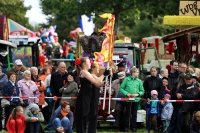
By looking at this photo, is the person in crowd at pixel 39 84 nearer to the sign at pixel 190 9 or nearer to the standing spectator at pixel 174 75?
the standing spectator at pixel 174 75

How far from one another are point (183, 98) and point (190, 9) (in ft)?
34.1

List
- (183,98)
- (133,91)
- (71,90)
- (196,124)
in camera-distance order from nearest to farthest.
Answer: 1. (196,124)
2. (183,98)
3. (71,90)
4. (133,91)

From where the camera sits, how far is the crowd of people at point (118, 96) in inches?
682

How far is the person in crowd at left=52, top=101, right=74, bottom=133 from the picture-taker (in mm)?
16906

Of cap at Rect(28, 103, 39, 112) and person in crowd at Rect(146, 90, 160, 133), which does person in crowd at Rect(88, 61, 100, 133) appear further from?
person in crowd at Rect(146, 90, 160, 133)

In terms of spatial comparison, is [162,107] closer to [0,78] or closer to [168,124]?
[168,124]

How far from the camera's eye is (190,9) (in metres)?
28.2

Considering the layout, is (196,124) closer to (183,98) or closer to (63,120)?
(183,98)

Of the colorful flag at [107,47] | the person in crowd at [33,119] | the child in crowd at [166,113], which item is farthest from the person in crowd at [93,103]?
the child in crowd at [166,113]

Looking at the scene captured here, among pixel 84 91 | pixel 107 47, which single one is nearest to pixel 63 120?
pixel 84 91

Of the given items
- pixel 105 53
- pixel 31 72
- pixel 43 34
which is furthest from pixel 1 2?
pixel 105 53

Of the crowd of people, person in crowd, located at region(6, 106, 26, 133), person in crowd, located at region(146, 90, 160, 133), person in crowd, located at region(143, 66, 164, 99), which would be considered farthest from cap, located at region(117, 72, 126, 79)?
person in crowd, located at region(6, 106, 26, 133)

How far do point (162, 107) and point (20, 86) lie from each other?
12.1 feet

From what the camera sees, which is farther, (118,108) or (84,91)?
(118,108)
